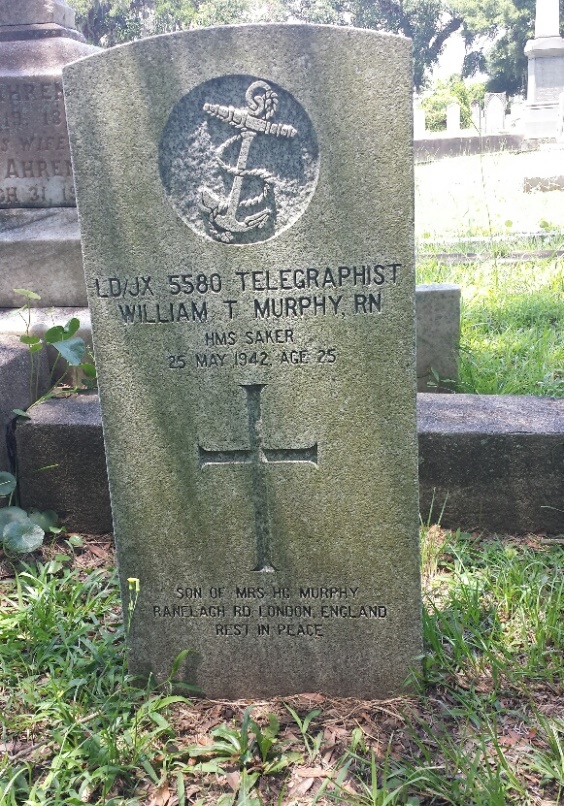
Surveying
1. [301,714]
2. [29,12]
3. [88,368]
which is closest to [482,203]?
[29,12]

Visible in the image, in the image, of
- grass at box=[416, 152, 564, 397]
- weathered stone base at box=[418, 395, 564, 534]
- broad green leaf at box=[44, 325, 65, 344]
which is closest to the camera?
weathered stone base at box=[418, 395, 564, 534]

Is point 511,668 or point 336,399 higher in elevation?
point 336,399

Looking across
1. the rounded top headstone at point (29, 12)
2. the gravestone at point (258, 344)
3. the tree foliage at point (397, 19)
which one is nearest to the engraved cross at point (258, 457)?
the gravestone at point (258, 344)

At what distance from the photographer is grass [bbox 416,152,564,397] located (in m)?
3.89

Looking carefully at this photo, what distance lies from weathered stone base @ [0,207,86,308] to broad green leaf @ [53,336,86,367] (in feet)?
2.40

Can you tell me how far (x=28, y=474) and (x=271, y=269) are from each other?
5.03 feet

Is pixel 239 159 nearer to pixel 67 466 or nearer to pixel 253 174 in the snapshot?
pixel 253 174

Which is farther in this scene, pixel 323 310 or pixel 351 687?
pixel 351 687

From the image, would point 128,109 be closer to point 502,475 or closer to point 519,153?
point 502,475

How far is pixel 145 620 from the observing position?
7.16 ft

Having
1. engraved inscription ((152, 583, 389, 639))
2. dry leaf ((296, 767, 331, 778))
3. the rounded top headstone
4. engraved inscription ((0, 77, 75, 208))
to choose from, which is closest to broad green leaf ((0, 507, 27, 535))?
engraved inscription ((152, 583, 389, 639))

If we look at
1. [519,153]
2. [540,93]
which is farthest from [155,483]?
[540,93]

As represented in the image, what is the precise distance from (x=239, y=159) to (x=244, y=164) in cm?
2

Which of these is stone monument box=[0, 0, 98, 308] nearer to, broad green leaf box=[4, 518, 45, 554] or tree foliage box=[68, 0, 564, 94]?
broad green leaf box=[4, 518, 45, 554]
